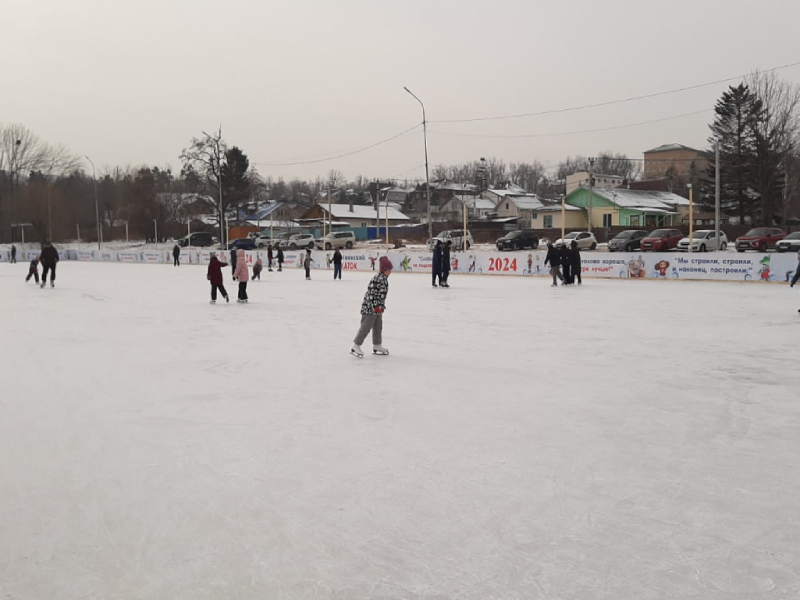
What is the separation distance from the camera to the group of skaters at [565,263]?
2238cm

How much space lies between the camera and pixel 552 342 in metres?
10.2

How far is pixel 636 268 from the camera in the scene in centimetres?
2609

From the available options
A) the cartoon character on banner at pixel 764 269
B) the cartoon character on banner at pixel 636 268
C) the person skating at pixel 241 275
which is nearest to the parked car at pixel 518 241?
the cartoon character on banner at pixel 636 268

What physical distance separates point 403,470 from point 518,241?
1500 inches

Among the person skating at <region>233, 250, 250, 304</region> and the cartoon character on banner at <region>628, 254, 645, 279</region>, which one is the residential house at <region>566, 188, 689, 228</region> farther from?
the person skating at <region>233, 250, 250, 304</region>

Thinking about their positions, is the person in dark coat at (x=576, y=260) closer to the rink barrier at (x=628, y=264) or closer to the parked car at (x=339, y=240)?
the rink barrier at (x=628, y=264)

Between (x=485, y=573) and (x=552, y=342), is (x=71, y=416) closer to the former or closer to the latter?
(x=485, y=573)

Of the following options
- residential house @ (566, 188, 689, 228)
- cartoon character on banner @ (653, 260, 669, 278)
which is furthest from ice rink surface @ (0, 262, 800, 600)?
residential house @ (566, 188, 689, 228)

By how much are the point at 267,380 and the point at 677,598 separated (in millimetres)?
5382

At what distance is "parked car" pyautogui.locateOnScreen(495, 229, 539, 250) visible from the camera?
41281 millimetres

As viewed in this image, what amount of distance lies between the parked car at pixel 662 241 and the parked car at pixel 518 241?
26.2 ft

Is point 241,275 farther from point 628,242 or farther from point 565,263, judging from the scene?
point 628,242

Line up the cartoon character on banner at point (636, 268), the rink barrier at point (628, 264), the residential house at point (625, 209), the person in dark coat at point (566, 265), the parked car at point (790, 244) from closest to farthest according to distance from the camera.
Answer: the rink barrier at point (628, 264)
the person in dark coat at point (566, 265)
the cartoon character on banner at point (636, 268)
the parked car at point (790, 244)
the residential house at point (625, 209)

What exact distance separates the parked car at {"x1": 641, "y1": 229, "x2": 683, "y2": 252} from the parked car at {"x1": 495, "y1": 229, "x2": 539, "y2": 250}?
26.2 feet
